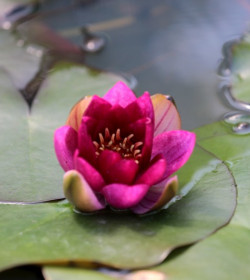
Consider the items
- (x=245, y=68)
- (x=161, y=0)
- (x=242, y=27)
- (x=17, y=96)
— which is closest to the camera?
(x=17, y=96)

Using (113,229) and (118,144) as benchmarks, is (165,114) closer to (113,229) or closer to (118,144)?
(118,144)

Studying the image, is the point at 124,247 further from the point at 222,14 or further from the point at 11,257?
the point at 222,14

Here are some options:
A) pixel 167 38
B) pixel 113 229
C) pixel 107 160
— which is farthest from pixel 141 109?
pixel 167 38

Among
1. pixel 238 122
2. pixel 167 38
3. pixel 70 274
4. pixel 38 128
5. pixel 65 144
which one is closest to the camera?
pixel 70 274

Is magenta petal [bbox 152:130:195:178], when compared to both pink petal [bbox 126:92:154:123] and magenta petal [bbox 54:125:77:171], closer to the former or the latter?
pink petal [bbox 126:92:154:123]

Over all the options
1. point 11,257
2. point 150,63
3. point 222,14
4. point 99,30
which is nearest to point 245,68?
point 150,63

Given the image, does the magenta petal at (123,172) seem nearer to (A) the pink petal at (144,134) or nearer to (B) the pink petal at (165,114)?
(A) the pink petal at (144,134)
